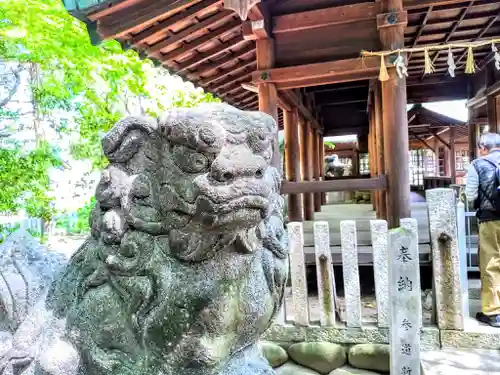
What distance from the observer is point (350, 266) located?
160 inches

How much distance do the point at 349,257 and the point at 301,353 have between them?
1.12 m

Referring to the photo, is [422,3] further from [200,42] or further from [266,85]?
[200,42]

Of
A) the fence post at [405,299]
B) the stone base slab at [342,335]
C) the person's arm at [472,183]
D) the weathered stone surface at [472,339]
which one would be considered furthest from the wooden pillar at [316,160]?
the fence post at [405,299]

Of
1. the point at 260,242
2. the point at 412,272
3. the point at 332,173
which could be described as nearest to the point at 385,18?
the point at 412,272

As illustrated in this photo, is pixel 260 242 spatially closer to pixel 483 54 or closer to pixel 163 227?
pixel 163 227

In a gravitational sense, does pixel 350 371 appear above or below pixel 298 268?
below

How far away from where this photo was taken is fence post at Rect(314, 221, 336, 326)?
162 inches

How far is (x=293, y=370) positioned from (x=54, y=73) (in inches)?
257

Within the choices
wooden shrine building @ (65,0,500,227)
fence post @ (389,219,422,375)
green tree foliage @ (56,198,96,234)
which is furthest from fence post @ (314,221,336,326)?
green tree foliage @ (56,198,96,234)

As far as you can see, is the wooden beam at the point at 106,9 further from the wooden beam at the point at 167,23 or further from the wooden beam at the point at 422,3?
the wooden beam at the point at 422,3

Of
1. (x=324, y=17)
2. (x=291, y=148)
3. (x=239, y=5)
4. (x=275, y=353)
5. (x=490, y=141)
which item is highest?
(x=324, y=17)

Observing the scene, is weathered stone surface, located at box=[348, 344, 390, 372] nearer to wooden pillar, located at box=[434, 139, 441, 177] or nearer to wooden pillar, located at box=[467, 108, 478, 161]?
wooden pillar, located at box=[467, 108, 478, 161]

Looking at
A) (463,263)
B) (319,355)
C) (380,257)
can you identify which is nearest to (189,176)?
(380,257)

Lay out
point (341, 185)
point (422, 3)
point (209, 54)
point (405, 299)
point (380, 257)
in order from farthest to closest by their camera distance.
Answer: point (209, 54)
point (341, 185)
point (422, 3)
point (380, 257)
point (405, 299)
